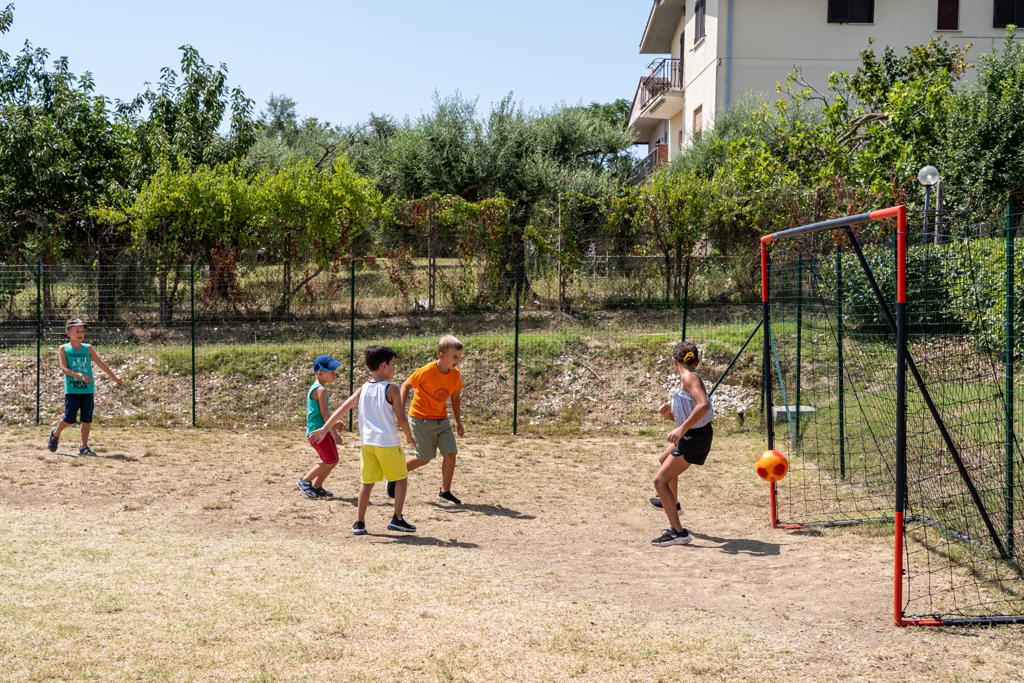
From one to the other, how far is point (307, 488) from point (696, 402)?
410 cm

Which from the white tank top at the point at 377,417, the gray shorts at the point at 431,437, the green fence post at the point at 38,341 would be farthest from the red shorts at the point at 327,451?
the green fence post at the point at 38,341

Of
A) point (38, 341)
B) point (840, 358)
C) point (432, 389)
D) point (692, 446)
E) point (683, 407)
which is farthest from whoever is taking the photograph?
point (38, 341)

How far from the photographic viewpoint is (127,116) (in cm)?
2284

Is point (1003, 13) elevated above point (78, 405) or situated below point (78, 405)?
above

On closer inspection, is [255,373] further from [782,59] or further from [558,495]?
[782,59]

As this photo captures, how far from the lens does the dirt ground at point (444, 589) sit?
4.91 meters

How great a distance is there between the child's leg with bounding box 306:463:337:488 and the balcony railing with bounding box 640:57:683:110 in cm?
2461

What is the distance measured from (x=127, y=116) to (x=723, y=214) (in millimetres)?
14305

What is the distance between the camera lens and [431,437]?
8.84m

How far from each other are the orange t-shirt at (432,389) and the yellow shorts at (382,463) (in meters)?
1.19

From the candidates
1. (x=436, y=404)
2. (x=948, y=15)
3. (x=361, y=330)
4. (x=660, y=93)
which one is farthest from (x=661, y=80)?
(x=436, y=404)

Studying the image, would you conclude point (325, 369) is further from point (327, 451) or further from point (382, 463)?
point (382, 463)

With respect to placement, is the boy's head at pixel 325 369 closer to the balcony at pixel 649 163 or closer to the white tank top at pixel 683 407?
the white tank top at pixel 683 407

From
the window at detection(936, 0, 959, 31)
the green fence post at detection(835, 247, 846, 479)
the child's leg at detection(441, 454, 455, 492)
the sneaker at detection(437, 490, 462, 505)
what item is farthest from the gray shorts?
the window at detection(936, 0, 959, 31)
